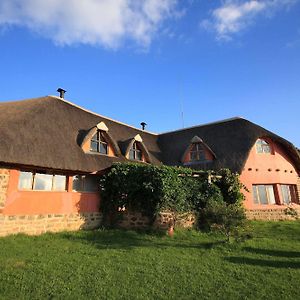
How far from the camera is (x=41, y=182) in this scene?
12.2 metres

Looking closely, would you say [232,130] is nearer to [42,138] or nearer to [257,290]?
[42,138]

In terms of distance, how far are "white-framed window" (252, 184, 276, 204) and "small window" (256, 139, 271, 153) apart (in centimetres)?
243

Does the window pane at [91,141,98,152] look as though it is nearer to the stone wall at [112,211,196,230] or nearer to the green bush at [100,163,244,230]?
the green bush at [100,163,244,230]

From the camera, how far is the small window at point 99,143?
1561cm

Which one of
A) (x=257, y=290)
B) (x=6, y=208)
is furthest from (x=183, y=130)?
(x=257, y=290)

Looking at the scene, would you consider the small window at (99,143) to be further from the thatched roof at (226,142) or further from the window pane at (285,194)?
the window pane at (285,194)

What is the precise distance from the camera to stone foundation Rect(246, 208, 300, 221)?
16.8 m

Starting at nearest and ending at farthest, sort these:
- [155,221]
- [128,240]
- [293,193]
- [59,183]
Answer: [128,240]
[59,183]
[155,221]
[293,193]

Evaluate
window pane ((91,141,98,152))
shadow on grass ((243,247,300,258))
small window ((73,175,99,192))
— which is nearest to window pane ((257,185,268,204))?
shadow on grass ((243,247,300,258))

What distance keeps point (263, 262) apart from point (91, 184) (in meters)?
9.05

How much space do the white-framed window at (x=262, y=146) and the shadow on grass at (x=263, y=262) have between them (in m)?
11.5

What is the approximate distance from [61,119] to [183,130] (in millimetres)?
11669

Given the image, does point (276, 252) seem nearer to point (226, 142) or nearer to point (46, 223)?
point (46, 223)

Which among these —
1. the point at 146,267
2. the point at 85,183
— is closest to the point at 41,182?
the point at 85,183
